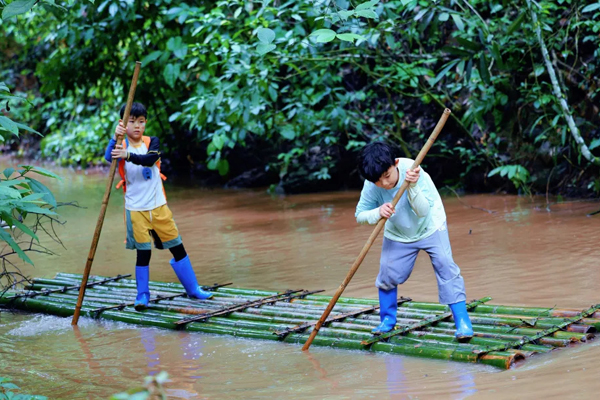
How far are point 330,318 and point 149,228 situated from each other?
158 cm

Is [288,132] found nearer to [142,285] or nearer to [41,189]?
[142,285]

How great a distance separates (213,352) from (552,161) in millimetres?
6377

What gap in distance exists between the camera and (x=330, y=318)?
179 inches

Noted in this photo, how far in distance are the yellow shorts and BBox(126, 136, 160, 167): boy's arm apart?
1.16ft

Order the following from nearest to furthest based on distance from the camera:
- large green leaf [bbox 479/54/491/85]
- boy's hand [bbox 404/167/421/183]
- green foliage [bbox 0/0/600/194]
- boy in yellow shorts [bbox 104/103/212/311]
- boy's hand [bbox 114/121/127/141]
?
1. boy's hand [bbox 404/167/421/183]
2. boy's hand [bbox 114/121/127/141]
3. boy in yellow shorts [bbox 104/103/212/311]
4. large green leaf [bbox 479/54/491/85]
5. green foliage [bbox 0/0/600/194]

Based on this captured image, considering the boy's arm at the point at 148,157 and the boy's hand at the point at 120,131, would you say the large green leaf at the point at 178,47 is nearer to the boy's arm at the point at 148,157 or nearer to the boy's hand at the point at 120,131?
the boy's arm at the point at 148,157

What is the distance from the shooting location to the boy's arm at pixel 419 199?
3.86 m

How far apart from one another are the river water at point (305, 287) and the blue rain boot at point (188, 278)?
0.60 meters

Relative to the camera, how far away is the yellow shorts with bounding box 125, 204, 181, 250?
17.2 feet

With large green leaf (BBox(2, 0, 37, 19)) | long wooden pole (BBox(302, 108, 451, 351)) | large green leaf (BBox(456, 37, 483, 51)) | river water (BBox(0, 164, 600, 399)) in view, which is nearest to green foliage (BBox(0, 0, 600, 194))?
large green leaf (BBox(456, 37, 483, 51))

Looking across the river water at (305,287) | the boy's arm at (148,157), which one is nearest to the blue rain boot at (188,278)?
the river water at (305,287)

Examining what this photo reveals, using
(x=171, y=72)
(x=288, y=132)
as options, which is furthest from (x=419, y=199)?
(x=171, y=72)

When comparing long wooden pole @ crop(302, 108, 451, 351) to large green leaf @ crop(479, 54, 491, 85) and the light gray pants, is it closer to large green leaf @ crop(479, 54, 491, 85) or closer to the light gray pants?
the light gray pants

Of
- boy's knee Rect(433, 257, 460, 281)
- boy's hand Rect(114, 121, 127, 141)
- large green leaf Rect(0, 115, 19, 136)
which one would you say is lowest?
boy's knee Rect(433, 257, 460, 281)
